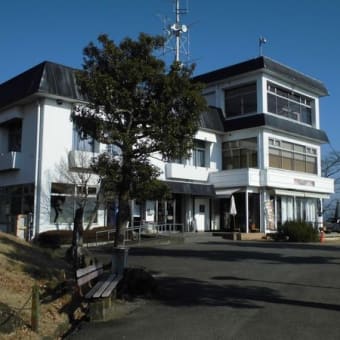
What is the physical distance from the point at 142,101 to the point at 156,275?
4.86 metres

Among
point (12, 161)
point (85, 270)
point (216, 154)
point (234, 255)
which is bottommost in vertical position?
point (234, 255)

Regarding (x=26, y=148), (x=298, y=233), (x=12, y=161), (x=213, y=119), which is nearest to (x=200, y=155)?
(x=213, y=119)

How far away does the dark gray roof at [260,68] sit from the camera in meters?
32.7

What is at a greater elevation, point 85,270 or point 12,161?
point 12,161

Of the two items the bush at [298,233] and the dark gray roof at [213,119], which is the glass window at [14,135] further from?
the bush at [298,233]

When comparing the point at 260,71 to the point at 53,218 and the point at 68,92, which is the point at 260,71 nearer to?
the point at 68,92

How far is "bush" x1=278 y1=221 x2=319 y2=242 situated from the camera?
2756cm

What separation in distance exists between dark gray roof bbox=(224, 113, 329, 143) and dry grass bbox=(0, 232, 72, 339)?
2181 cm

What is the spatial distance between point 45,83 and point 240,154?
48.8 feet

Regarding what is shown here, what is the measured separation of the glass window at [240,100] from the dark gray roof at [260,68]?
1246 millimetres

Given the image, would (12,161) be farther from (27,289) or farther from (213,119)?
(27,289)

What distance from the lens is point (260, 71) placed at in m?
32.7

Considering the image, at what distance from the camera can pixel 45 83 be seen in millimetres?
24188

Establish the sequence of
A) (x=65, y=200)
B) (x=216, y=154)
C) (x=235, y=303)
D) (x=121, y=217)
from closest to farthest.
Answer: (x=235, y=303), (x=121, y=217), (x=65, y=200), (x=216, y=154)
